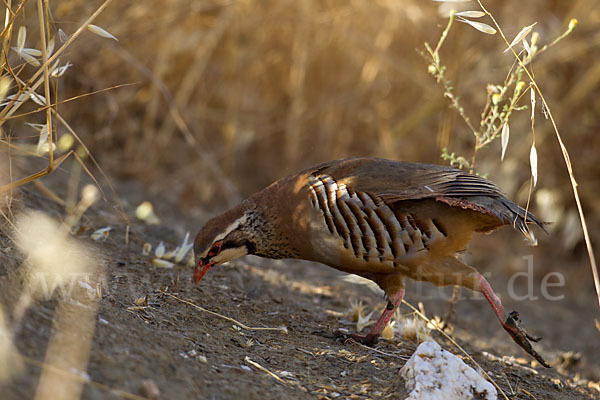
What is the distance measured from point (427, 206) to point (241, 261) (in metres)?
1.70

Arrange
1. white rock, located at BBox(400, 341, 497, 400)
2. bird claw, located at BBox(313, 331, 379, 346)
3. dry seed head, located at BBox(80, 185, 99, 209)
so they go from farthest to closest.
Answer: bird claw, located at BBox(313, 331, 379, 346) → dry seed head, located at BBox(80, 185, 99, 209) → white rock, located at BBox(400, 341, 497, 400)

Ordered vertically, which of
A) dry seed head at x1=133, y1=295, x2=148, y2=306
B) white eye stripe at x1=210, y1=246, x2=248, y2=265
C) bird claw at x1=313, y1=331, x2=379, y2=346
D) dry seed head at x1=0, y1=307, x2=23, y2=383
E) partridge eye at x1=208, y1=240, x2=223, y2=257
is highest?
dry seed head at x1=0, y1=307, x2=23, y2=383

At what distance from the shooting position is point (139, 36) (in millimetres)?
5777

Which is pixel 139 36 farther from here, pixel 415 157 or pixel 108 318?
pixel 108 318

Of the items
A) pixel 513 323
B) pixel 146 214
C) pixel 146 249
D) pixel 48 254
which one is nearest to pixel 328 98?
pixel 146 214

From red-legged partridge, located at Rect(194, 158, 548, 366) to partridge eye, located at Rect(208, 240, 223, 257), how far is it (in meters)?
0.37

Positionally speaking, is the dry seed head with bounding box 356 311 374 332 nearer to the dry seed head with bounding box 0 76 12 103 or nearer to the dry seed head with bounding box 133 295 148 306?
the dry seed head with bounding box 133 295 148 306

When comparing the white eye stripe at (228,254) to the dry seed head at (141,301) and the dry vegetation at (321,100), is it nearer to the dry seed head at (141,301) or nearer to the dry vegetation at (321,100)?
the dry seed head at (141,301)

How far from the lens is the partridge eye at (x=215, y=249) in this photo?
3.56 meters

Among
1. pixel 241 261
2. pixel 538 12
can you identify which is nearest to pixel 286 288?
pixel 241 261

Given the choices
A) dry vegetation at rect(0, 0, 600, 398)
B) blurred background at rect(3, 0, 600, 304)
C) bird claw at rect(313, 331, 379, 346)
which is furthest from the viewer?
blurred background at rect(3, 0, 600, 304)

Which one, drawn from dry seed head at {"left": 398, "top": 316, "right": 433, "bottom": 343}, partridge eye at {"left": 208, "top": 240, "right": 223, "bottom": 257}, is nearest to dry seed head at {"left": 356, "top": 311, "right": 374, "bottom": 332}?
dry seed head at {"left": 398, "top": 316, "right": 433, "bottom": 343}

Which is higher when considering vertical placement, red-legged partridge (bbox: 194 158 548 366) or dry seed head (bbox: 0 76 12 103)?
dry seed head (bbox: 0 76 12 103)

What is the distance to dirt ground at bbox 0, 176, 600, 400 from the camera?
217 cm
